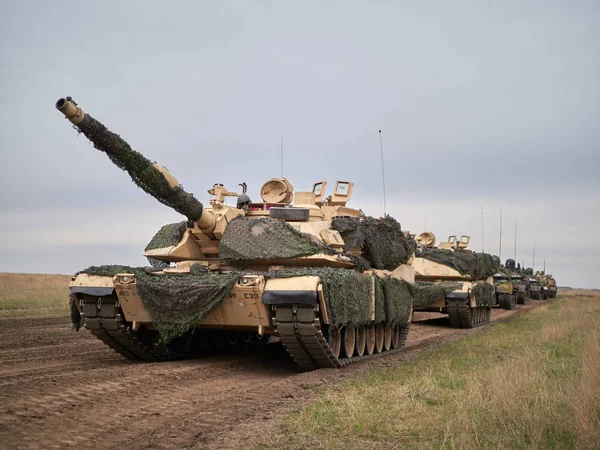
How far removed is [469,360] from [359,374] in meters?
2.60

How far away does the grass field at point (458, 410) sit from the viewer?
5.75 metres

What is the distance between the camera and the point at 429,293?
19906 millimetres

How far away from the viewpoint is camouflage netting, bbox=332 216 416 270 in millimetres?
12414

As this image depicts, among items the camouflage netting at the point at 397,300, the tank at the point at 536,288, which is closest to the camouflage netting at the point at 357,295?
the camouflage netting at the point at 397,300

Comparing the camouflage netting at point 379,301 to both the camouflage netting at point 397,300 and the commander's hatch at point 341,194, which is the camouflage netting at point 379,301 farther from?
the commander's hatch at point 341,194

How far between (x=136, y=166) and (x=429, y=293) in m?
12.5

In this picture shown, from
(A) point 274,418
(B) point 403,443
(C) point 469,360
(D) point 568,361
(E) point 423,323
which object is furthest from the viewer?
(E) point 423,323

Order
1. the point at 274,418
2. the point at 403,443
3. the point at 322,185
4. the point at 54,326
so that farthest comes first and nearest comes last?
1. the point at 54,326
2. the point at 322,185
3. the point at 274,418
4. the point at 403,443

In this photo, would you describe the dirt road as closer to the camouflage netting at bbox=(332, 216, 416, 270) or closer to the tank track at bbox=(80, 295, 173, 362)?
the tank track at bbox=(80, 295, 173, 362)

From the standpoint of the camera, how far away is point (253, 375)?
1033 centimetres

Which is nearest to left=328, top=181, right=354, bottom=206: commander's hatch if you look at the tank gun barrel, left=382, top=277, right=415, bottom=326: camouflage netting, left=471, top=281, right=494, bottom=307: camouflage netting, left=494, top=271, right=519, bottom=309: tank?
left=382, top=277, right=415, bottom=326: camouflage netting

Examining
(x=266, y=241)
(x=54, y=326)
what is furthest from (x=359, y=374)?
(x=54, y=326)

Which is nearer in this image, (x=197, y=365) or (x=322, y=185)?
(x=197, y=365)

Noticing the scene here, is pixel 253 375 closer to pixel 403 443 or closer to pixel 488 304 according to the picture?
pixel 403 443
